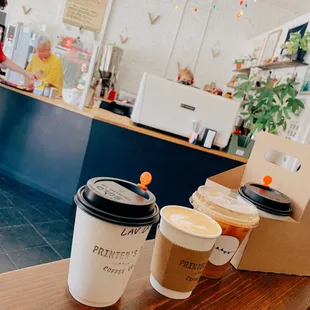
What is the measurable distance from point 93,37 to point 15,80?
106 inches

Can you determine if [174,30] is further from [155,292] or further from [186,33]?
[155,292]

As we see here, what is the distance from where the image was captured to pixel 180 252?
0.58 m

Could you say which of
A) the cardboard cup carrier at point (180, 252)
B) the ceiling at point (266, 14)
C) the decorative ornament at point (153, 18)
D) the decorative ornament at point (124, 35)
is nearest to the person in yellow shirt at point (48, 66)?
the decorative ornament at point (124, 35)

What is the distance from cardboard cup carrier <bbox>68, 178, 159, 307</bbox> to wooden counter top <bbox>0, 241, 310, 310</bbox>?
0.03 m

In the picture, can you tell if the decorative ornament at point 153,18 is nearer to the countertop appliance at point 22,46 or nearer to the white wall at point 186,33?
the white wall at point 186,33

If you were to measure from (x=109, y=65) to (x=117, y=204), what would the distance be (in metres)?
5.45

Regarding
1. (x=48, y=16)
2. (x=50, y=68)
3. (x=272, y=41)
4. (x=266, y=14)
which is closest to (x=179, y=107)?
(x=50, y=68)

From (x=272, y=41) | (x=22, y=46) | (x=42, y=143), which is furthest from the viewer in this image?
(x=22, y=46)

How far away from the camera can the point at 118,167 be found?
9.61 feet

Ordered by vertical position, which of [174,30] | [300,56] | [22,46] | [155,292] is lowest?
[155,292]

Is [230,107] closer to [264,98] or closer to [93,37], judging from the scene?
[264,98]

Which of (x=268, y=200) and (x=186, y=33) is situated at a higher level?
(x=186, y=33)

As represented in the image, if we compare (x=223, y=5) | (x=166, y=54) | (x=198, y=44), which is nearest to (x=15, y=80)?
(x=166, y=54)

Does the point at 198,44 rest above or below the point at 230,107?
above
